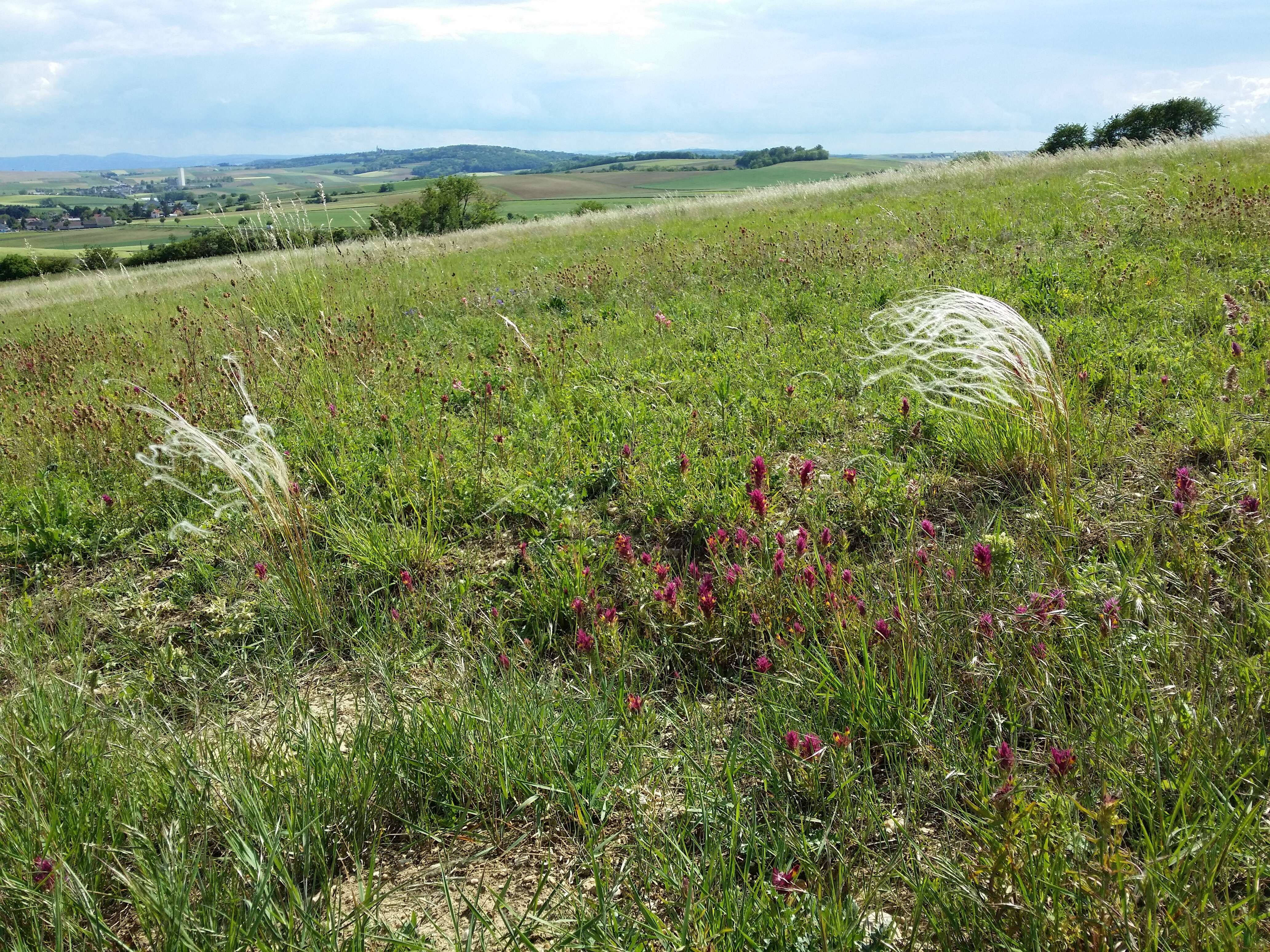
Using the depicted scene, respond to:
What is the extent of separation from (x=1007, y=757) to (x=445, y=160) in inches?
6709

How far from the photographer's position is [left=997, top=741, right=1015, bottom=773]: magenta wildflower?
182 centimetres

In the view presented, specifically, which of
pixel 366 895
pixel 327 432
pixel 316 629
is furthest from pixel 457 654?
pixel 327 432

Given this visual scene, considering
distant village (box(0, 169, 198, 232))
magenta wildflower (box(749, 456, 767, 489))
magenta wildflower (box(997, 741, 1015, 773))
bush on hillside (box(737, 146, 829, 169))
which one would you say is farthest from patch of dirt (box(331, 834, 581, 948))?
bush on hillside (box(737, 146, 829, 169))

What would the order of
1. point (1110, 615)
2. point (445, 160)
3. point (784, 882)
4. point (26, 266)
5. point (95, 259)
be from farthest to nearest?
point (445, 160)
point (26, 266)
point (95, 259)
point (1110, 615)
point (784, 882)

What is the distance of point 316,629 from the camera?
125 inches

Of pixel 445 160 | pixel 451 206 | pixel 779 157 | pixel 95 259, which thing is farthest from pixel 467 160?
pixel 95 259

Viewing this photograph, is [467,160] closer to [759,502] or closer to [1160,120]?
[1160,120]

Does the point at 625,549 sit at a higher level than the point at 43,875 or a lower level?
higher

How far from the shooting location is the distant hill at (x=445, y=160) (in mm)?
147250

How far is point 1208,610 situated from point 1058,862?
3.67 feet

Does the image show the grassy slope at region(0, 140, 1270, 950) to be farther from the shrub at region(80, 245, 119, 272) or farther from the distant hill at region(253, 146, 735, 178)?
the distant hill at region(253, 146, 735, 178)

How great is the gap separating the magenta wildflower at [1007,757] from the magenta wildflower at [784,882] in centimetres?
57

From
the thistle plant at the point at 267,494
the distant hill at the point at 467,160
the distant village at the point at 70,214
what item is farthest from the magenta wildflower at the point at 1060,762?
the distant hill at the point at 467,160

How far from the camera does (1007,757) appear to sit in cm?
182
